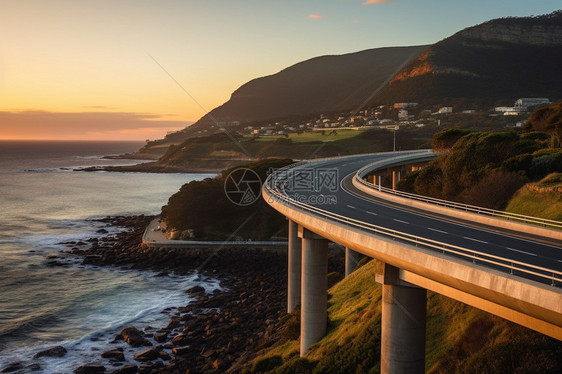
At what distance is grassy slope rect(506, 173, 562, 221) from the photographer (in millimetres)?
32875

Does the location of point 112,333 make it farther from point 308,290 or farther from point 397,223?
point 397,223

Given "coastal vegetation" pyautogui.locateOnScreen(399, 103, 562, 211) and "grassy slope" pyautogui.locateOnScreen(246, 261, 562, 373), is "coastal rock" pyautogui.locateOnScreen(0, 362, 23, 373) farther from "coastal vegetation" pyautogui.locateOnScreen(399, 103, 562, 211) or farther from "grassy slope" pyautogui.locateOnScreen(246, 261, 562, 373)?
"coastal vegetation" pyautogui.locateOnScreen(399, 103, 562, 211)

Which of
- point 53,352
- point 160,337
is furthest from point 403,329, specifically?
point 53,352

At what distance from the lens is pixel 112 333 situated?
4191 centimetres

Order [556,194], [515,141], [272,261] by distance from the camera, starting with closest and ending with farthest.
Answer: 1. [556,194]
2. [515,141]
3. [272,261]

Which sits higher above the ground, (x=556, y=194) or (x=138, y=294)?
(x=556, y=194)

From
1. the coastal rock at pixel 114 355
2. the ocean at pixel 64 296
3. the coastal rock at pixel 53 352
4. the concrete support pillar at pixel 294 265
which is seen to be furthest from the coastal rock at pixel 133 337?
the concrete support pillar at pixel 294 265

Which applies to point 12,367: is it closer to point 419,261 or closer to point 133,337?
point 133,337

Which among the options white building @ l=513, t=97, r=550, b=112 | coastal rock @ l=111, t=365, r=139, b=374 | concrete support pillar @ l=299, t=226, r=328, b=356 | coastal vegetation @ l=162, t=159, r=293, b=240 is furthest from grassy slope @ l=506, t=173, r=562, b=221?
white building @ l=513, t=97, r=550, b=112

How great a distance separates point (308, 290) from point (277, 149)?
16464cm

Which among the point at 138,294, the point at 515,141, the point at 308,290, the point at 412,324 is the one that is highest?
the point at 515,141

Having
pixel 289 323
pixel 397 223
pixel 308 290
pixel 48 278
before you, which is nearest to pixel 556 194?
pixel 397 223

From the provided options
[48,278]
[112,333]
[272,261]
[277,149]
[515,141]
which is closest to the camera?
[112,333]

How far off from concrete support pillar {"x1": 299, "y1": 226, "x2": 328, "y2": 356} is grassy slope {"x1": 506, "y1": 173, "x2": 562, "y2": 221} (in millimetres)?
14808
